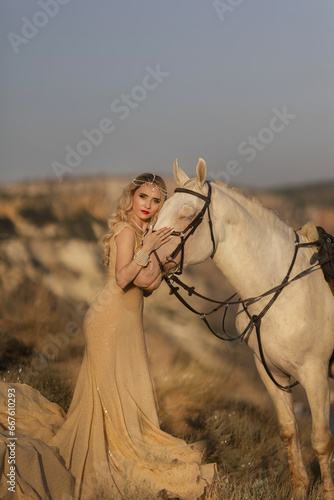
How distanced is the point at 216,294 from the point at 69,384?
471 inches

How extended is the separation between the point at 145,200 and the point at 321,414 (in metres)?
2.15

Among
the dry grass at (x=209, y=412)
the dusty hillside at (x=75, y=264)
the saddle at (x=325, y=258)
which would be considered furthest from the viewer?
the dusty hillside at (x=75, y=264)

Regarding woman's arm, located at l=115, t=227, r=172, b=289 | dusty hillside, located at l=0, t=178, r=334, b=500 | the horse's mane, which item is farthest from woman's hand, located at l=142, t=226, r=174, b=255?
dusty hillside, located at l=0, t=178, r=334, b=500

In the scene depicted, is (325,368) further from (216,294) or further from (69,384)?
(216,294)

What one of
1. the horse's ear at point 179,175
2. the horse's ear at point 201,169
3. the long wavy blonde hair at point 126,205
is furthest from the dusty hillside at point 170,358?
the horse's ear at point 201,169

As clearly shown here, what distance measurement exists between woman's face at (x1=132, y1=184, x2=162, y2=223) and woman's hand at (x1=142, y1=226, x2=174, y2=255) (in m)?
0.43

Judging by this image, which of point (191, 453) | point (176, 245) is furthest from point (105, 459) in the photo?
point (176, 245)

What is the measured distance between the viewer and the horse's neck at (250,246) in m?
4.63

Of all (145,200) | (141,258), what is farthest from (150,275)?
(145,200)

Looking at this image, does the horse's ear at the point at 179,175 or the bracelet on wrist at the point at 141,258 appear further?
the horse's ear at the point at 179,175

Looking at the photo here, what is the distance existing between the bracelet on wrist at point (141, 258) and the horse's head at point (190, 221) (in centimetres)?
11

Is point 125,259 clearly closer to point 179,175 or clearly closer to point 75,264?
point 179,175

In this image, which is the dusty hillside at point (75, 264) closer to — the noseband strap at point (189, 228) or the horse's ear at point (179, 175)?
the horse's ear at point (179, 175)

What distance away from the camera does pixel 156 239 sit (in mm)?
4301
